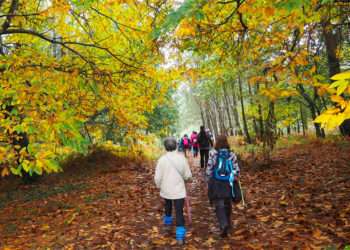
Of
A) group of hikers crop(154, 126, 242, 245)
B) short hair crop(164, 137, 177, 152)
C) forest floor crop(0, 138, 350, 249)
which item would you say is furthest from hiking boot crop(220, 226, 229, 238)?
short hair crop(164, 137, 177, 152)

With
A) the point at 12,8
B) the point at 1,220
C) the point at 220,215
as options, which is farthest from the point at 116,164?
the point at 220,215

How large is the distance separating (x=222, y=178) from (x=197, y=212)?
6.71 feet

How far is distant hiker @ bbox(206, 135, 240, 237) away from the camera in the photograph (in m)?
5.43

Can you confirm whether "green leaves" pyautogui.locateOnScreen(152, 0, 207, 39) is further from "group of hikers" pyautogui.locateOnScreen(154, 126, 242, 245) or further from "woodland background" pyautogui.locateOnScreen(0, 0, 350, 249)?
"group of hikers" pyautogui.locateOnScreen(154, 126, 242, 245)

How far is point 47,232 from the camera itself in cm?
640

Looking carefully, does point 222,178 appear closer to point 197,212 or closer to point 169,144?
point 169,144

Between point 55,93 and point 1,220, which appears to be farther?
point 1,220

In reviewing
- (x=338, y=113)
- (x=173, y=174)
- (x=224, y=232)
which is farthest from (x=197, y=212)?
(x=338, y=113)

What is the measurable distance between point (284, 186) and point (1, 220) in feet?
24.8

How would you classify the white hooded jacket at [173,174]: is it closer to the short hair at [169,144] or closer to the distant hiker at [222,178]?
the short hair at [169,144]

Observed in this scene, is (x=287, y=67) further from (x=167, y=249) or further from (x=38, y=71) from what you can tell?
(x=38, y=71)

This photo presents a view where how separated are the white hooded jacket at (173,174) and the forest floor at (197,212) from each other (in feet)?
2.97

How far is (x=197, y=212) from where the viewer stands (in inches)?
281

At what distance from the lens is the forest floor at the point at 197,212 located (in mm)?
5266
